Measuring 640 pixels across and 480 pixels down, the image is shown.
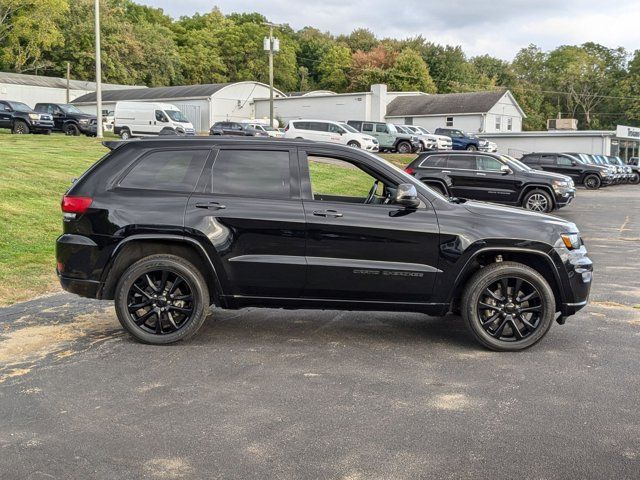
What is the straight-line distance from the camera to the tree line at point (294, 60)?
67125 millimetres

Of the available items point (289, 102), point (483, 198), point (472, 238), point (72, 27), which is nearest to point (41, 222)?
point (472, 238)

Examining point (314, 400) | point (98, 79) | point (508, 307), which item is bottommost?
point (314, 400)

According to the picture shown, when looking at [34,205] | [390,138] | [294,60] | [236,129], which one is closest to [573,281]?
[34,205]

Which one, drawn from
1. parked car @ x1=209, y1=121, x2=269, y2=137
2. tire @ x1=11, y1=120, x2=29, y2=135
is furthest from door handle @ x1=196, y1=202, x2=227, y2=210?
parked car @ x1=209, y1=121, x2=269, y2=137

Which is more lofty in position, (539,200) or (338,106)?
(338,106)

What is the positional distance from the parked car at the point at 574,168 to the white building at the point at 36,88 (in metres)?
45.2

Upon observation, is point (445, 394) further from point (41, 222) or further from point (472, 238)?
point (41, 222)

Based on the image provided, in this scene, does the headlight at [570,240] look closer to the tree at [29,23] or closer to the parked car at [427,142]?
the parked car at [427,142]

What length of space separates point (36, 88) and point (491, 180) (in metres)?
52.6

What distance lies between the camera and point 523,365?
5.38m

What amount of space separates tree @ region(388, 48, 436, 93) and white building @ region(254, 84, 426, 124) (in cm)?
1724

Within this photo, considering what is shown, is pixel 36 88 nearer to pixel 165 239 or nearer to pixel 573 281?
pixel 165 239

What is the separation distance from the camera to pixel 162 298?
5766 mm

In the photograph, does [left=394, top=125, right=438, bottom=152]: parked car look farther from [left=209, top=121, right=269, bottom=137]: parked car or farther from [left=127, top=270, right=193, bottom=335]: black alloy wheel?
[left=127, top=270, right=193, bottom=335]: black alloy wheel
